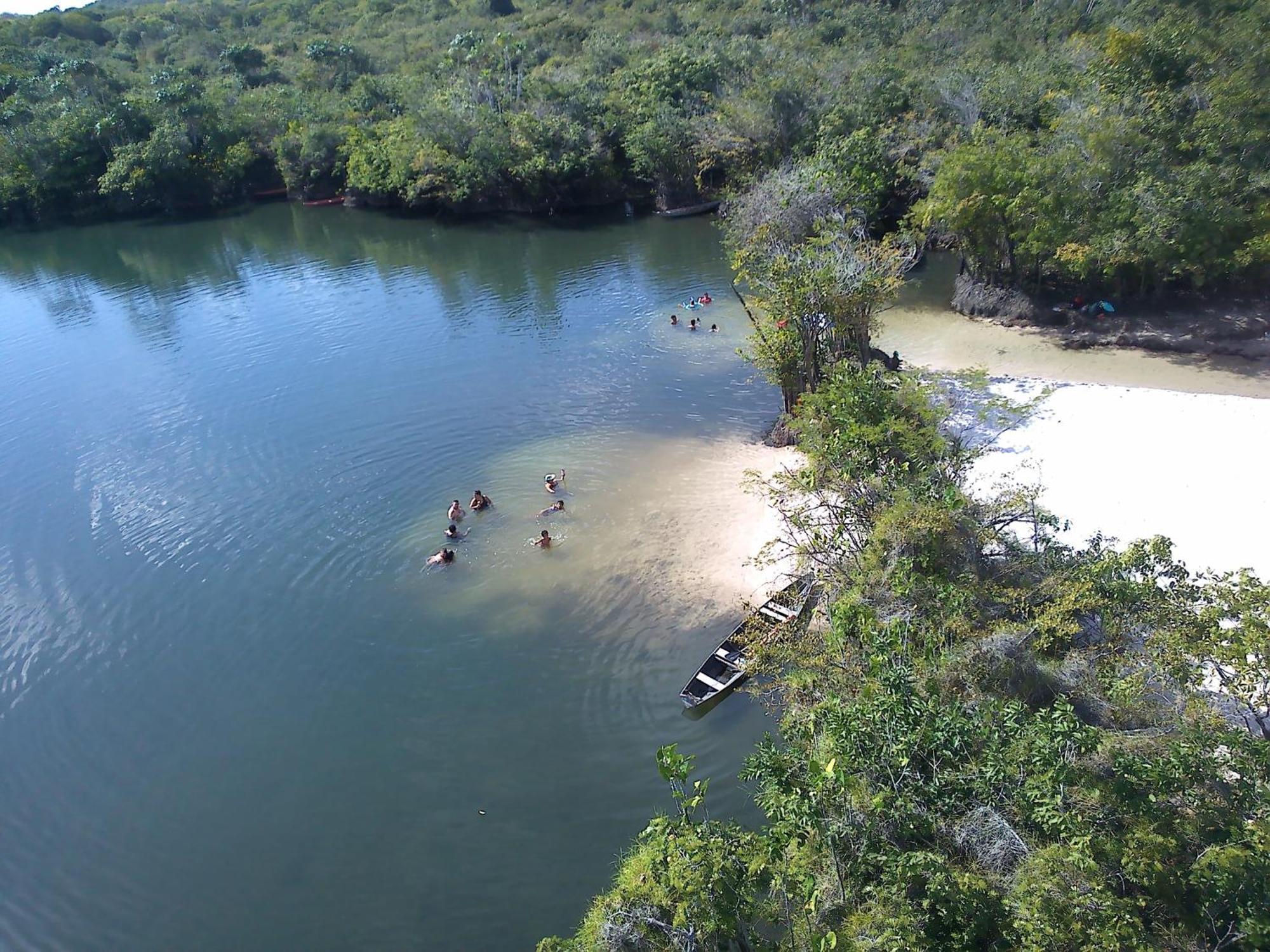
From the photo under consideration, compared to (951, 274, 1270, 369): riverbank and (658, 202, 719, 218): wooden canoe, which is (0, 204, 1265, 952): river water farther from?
(658, 202, 719, 218): wooden canoe

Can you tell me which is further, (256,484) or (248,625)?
(256,484)

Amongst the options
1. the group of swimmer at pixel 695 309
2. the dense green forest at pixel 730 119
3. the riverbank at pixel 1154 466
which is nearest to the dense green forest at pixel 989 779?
the riverbank at pixel 1154 466

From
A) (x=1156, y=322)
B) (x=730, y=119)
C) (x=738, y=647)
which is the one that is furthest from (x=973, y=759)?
(x=730, y=119)

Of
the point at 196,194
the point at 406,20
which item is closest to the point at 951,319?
the point at 196,194

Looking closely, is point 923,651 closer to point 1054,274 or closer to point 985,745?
point 985,745

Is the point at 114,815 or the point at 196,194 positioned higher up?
the point at 196,194

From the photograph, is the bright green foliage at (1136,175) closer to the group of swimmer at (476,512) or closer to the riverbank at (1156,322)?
the riverbank at (1156,322)

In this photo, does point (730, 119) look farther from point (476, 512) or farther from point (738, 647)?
point (738, 647)
